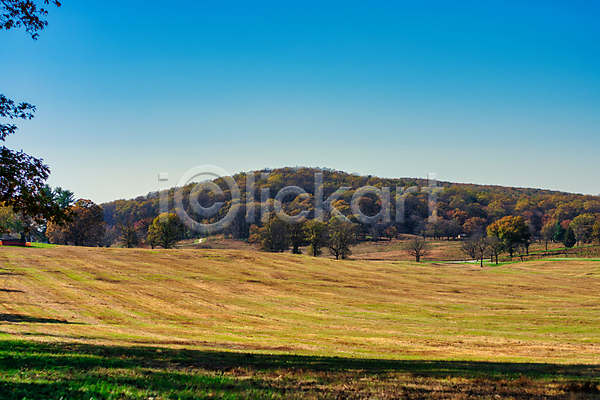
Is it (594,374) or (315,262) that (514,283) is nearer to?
(315,262)

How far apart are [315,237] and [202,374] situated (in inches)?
3434

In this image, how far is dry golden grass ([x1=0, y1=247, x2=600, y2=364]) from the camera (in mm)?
22672

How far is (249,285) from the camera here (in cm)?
5266

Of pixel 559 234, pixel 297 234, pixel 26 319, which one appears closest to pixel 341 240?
pixel 297 234

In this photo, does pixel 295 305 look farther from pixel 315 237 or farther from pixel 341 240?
pixel 315 237

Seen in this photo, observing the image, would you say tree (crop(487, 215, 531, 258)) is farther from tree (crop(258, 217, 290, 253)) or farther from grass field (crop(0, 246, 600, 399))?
tree (crop(258, 217, 290, 253))

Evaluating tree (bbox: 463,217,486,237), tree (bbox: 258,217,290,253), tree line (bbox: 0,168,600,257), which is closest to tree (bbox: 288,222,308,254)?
tree line (bbox: 0,168,600,257)

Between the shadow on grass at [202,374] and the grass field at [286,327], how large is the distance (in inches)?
2.3

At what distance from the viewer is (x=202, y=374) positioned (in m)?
10.8

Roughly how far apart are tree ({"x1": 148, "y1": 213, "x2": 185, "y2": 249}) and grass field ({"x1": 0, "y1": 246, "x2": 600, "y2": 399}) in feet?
73.1

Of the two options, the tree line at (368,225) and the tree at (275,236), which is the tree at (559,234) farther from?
the tree at (275,236)

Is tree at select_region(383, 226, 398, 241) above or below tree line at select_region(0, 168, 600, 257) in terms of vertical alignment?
below

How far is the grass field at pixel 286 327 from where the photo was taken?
9.98m

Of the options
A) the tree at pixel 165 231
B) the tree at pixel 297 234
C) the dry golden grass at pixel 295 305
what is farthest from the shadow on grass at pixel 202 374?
the tree at pixel 297 234
